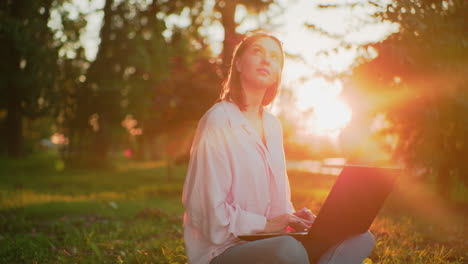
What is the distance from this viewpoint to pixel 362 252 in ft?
8.75

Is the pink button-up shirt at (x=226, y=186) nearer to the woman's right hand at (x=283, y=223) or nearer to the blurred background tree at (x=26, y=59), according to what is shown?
the woman's right hand at (x=283, y=223)

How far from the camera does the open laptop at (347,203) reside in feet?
7.74

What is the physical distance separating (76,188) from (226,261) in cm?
1293

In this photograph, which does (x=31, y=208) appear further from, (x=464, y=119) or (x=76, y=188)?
(x=464, y=119)

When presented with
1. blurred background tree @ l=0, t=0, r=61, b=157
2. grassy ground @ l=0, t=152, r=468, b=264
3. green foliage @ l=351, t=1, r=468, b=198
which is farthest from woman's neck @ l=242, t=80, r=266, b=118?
blurred background tree @ l=0, t=0, r=61, b=157

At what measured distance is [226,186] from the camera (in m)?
2.56

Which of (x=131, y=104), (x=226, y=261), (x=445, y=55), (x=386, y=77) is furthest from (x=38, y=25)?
(x=226, y=261)

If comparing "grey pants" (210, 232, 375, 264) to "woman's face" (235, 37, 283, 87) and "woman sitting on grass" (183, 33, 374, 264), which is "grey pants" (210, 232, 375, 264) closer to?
"woman sitting on grass" (183, 33, 374, 264)

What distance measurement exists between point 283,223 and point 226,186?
17.6 inches

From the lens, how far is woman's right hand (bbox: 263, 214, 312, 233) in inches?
100

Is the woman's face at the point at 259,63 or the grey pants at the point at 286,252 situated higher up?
the woman's face at the point at 259,63

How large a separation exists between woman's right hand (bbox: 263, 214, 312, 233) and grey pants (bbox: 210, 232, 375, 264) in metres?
0.23

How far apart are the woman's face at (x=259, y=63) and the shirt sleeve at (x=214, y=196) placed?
556mm

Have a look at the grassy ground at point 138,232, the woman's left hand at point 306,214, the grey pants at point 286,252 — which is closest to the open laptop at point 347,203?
the grey pants at point 286,252
